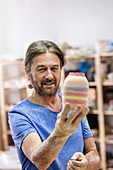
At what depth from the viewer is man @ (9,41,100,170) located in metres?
0.90

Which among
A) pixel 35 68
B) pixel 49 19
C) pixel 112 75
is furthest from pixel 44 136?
pixel 49 19

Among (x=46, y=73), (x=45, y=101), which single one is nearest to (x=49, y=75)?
(x=46, y=73)

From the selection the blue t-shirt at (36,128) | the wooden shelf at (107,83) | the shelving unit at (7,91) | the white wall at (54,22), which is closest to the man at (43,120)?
the blue t-shirt at (36,128)

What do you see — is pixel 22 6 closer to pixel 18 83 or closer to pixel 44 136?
pixel 18 83

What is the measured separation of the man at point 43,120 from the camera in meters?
0.90

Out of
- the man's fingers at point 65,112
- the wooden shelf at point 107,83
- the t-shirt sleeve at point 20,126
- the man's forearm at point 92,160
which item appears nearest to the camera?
the man's fingers at point 65,112

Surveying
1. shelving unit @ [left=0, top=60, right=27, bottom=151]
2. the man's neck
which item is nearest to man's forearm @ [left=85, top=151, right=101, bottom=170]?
the man's neck

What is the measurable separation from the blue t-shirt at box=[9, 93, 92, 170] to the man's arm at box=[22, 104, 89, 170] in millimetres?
53

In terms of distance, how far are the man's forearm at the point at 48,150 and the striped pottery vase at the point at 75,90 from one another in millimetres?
121

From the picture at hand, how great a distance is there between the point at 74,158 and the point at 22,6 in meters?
3.56

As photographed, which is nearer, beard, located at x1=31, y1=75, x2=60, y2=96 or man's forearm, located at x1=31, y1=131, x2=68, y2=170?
man's forearm, located at x1=31, y1=131, x2=68, y2=170

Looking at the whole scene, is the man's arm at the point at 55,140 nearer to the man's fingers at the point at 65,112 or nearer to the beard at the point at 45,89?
the man's fingers at the point at 65,112

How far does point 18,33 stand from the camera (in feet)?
13.4

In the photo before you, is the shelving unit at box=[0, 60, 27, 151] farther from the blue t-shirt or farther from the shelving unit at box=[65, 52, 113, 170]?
the blue t-shirt
